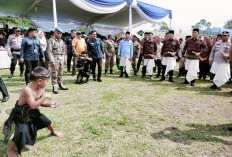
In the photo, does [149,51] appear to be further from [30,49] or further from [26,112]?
[26,112]

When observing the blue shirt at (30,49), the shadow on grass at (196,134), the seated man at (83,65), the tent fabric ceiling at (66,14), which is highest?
the tent fabric ceiling at (66,14)

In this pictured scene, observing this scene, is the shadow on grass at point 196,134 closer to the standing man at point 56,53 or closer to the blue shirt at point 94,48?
the standing man at point 56,53

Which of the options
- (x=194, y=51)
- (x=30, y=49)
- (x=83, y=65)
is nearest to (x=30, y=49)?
(x=30, y=49)

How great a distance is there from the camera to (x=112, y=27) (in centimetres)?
1980

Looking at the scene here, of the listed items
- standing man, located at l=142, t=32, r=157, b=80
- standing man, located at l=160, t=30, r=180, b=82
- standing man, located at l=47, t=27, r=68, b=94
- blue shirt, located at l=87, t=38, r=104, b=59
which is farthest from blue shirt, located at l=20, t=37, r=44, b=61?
standing man, located at l=160, t=30, r=180, b=82

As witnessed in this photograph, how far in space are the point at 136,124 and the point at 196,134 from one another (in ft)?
3.42

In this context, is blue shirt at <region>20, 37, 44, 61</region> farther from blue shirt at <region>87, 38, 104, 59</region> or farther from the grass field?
blue shirt at <region>87, 38, 104, 59</region>

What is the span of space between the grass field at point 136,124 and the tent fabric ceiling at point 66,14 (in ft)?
20.8

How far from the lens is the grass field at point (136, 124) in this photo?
2508 mm

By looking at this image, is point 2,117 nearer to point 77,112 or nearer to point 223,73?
point 77,112

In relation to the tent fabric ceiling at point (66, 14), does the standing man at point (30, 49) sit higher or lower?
lower

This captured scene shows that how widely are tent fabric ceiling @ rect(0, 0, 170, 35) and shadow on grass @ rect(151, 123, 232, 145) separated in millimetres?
7818

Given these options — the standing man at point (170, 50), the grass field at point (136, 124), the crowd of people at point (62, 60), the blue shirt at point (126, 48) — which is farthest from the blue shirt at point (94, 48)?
the standing man at point (170, 50)

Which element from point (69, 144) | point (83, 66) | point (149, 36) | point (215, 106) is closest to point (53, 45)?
point (83, 66)
